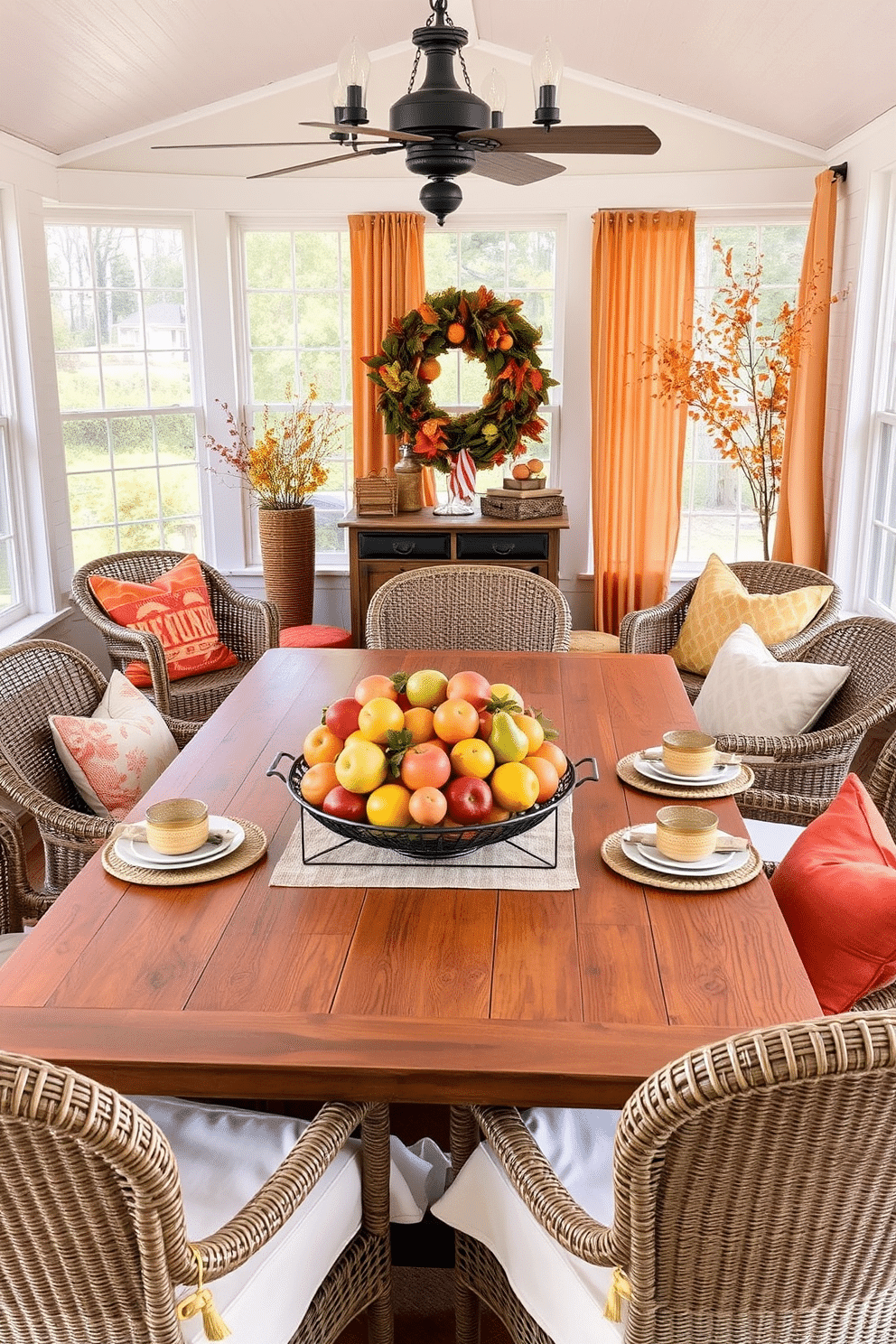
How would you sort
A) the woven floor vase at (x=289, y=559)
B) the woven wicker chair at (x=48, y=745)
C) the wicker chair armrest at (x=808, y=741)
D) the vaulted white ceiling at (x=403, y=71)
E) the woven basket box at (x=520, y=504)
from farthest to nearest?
the woven floor vase at (x=289, y=559) → the woven basket box at (x=520, y=504) → the vaulted white ceiling at (x=403, y=71) → the wicker chair armrest at (x=808, y=741) → the woven wicker chair at (x=48, y=745)

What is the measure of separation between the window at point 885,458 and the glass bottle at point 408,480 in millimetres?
1845

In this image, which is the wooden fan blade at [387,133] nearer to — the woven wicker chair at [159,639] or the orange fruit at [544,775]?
the orange fruit at [544,775]

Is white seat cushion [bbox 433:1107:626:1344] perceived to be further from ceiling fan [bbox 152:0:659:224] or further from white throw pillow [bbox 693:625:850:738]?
ceiling fan [bbox 152:0:659:224]

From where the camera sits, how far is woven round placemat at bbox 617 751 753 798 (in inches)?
86.7

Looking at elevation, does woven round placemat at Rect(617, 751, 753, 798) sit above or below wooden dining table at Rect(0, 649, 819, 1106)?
above

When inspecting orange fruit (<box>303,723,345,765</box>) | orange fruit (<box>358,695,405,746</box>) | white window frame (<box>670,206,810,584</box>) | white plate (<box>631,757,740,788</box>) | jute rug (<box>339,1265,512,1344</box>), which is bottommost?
jute rug (<box>339,1265,512,1344</box>)

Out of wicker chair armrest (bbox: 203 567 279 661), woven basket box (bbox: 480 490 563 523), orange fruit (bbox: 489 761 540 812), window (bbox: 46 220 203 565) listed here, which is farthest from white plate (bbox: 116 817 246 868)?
window (bbox: 46 220 203 565)

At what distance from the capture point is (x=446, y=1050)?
1434mm

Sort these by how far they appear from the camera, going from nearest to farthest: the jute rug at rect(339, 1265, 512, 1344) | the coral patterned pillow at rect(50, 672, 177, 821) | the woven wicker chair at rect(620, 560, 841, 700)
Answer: the jute rug at rect(339, 1265, 512, 1344) → the coral patterned pillow at rect(50, 672, 177, 821) → the woven wicker chair at rect(620, 560, 841, 700)

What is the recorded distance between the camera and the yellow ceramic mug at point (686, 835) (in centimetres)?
188

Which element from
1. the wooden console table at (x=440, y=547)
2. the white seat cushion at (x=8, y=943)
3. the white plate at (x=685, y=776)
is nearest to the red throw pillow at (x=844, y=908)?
the white plate at (x=685, y=776)

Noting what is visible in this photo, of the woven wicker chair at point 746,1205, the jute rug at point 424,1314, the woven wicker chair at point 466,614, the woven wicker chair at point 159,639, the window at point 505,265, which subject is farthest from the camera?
the window at point 505,265

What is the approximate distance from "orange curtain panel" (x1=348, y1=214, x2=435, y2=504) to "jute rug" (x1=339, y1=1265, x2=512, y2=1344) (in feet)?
12.7

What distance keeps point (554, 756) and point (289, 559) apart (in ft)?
11.6
